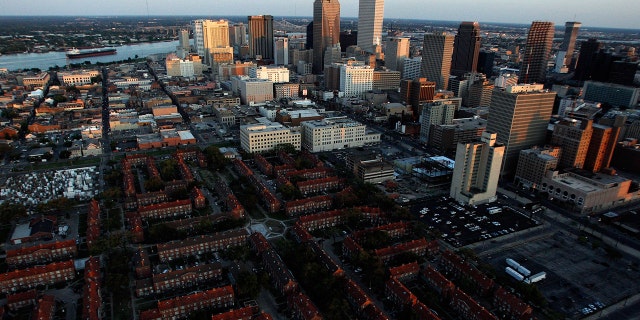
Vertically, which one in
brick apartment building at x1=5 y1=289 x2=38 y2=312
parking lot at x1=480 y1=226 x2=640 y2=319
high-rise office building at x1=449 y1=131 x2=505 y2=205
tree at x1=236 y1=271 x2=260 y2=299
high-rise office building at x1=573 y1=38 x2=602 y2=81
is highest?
high-rise office building at x1=573 y1=38 x2=602 y2=81

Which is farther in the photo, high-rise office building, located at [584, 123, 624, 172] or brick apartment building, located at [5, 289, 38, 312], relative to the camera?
high-rise office building, located at [584, 123, 624, 172]

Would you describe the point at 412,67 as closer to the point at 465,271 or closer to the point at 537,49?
the point at 537,49

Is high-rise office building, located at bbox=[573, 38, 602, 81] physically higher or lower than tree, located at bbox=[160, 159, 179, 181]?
higher

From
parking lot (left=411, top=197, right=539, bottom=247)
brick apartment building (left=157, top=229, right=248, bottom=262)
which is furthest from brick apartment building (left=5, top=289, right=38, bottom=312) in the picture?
parking lot (left=411, top=197, right=539, bottom=247)

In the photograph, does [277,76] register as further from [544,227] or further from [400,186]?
[544,227]

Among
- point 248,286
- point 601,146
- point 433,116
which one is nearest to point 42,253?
point 248,286

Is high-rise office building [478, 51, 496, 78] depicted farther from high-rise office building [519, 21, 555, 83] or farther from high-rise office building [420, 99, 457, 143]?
high-rise office building [420, 99, 457, 143]
